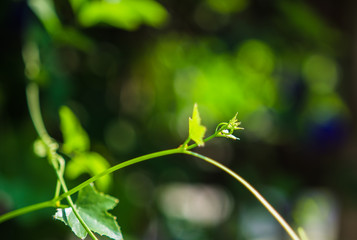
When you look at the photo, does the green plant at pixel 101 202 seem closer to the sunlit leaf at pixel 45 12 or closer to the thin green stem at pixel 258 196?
the thin green stem at pixel 258 196

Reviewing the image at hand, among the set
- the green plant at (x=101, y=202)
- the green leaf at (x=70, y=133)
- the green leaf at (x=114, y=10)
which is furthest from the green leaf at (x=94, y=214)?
the green leaf at (x=114, y=10)

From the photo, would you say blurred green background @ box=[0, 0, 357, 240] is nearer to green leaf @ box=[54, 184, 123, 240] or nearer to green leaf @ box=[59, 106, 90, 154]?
Answer: green leaf @ box=[59, 106, 90, 154]

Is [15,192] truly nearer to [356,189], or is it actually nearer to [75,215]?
[75,215]

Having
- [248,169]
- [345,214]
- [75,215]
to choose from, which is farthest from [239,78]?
[75,215]

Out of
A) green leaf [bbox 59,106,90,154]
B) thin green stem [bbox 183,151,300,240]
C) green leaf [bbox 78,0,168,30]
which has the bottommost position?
thin green stem [bbox 183,151,300,240]

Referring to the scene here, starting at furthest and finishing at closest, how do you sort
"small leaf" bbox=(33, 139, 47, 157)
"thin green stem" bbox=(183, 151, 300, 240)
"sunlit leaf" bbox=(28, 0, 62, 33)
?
"sunlit leaf" bbox=(28, 0, 62, 33), "small leaf" bbox=(33, 139, 47, 157), "thin green stem" bbox=(183, 151, 300, 240)

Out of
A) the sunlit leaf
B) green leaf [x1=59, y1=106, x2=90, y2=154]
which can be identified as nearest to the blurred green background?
the sunlit leaf
